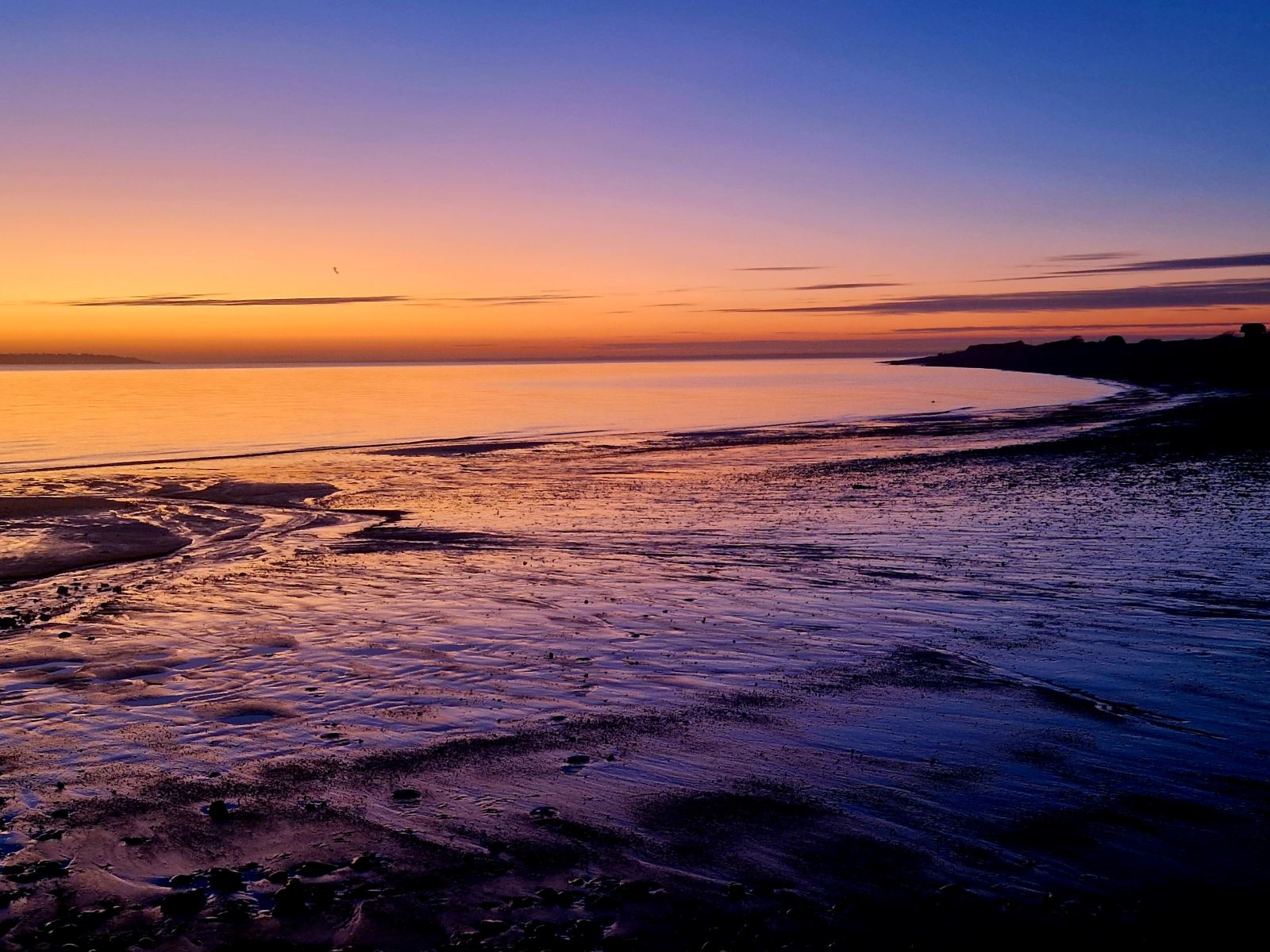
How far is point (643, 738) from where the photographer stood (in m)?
9.14

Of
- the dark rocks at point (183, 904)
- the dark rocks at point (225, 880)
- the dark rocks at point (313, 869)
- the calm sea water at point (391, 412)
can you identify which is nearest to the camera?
the dark rocks at point (183, 904)

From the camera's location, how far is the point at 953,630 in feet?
42.2

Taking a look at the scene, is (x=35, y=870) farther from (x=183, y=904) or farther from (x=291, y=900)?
(x=291, y=900)

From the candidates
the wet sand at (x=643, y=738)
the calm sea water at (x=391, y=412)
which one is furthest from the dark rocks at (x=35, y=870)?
the calm sea water at (x=391, y=412)

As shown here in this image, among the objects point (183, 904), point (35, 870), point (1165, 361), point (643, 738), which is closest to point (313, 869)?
point (183, 904)

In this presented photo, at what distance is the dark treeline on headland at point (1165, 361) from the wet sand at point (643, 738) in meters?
71.2

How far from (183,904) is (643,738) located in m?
4.17

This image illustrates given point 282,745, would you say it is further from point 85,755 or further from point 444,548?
point 444,548

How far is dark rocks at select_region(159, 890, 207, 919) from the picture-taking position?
6066mm

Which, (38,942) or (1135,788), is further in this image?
(1135,788)

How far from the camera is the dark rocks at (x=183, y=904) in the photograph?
6.07 m

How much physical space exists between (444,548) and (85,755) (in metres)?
11.5

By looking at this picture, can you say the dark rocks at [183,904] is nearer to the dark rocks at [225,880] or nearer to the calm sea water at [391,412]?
the dark rocks at [225,880]

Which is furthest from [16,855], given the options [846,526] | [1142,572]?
[846,526]
